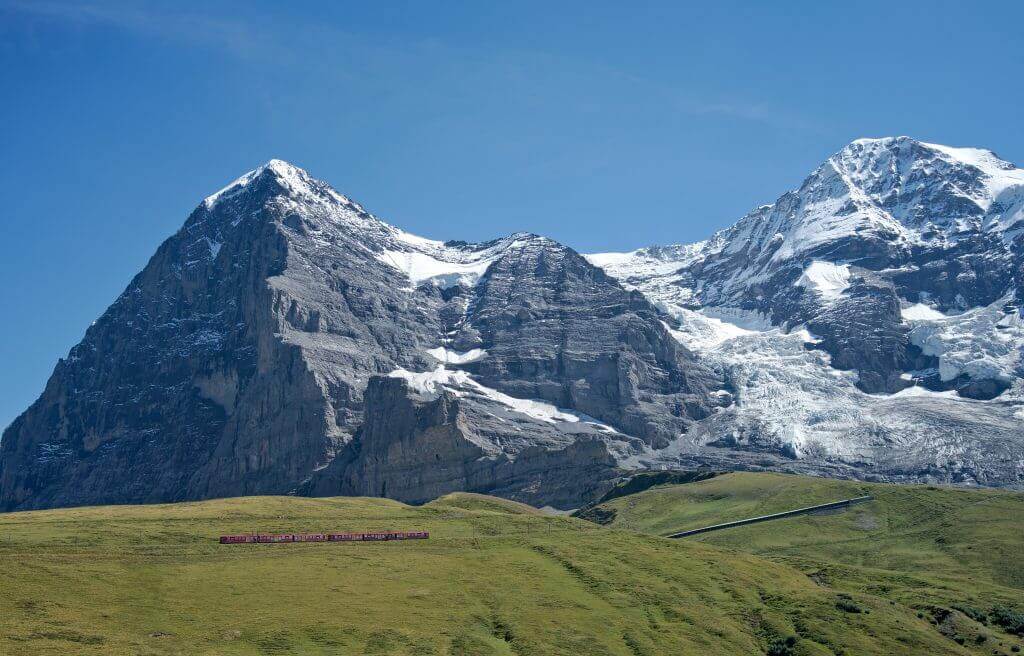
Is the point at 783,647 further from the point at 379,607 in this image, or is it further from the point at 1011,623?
the point at 379,607

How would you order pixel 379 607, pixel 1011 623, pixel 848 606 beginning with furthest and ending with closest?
pixel 1011 623 → pixel 848 606 → pixel 379 607

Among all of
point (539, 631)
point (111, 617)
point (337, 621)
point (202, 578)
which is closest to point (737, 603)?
point (539, 631)

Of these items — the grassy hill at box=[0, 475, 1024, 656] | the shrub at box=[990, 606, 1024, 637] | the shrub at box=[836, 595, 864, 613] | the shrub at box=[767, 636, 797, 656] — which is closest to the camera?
the grassy hill at box=[0, 475, 1024, 656]

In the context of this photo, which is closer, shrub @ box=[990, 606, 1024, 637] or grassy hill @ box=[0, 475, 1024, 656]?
grassy hill @ box=[0, 475, 1024, 656]

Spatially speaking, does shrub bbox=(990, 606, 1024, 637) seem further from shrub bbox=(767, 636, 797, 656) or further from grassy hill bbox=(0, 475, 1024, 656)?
shrub bbox=(767, 636, 797, 656)

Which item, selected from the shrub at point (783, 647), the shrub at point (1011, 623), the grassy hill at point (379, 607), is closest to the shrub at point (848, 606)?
the grassy hill at point (379, 607)

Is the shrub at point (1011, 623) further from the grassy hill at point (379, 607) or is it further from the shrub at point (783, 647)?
the shrub at point (783, 647)

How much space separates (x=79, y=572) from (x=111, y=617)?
1814 cm

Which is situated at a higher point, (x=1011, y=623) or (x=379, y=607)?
(x=379, y=607)

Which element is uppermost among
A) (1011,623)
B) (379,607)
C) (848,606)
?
(379,607)

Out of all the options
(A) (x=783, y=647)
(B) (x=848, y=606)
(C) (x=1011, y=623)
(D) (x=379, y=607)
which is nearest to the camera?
(D) (x=379, y=607)

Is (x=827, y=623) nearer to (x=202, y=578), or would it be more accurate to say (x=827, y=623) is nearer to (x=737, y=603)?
(x=737, y=603)

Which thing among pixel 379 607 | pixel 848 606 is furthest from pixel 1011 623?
pixel 379 607

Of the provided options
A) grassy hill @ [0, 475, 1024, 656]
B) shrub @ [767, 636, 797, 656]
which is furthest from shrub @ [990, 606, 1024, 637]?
shrub @ [767, 636, 797, 656]
